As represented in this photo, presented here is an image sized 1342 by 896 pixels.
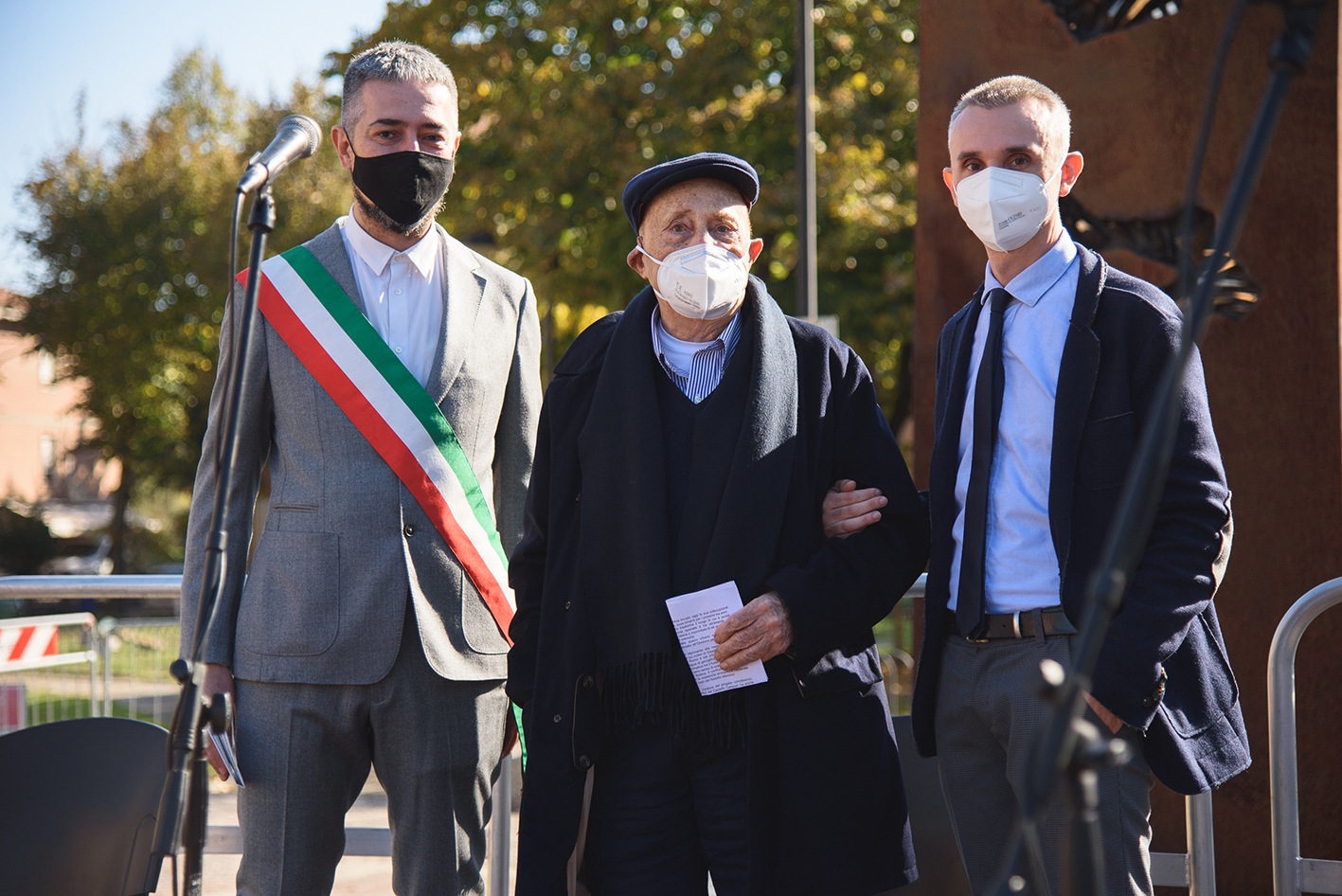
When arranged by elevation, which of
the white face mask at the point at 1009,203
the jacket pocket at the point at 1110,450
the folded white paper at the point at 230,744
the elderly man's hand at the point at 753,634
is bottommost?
the folded white paper at the point at 230,744

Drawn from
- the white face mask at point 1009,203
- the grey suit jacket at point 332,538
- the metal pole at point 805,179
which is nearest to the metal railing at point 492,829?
the grey suit jacket at point 332,538

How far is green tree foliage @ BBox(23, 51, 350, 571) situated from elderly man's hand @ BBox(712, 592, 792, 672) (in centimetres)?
2089

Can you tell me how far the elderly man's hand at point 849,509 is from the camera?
267 cm

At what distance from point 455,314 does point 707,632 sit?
1.04 m

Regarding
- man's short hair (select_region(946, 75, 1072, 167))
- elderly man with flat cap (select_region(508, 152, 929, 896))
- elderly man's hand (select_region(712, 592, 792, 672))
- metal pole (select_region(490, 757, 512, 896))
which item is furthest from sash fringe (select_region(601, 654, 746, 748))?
man's short hair (select_region(946, 75, 1072, 167))

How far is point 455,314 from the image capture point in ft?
9.69

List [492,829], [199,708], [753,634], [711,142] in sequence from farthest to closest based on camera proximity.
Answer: [711,142], [492,829], [753,634], [199,708]

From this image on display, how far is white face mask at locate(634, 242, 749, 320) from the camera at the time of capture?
2754mm

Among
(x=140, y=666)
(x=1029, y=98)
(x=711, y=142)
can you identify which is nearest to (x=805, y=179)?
(x=711, y=142)

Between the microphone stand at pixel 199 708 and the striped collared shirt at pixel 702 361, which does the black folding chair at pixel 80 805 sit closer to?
the microphone stand at pixel 199 708

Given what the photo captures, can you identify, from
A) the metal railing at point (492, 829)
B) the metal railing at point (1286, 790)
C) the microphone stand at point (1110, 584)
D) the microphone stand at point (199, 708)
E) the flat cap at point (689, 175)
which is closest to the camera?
the microphone stand at point (1110, 584)

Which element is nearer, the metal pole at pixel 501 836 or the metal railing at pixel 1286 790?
the metal railing at pixel 1286 790

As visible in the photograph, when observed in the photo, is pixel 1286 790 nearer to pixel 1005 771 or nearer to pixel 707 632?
pixel 1005 771

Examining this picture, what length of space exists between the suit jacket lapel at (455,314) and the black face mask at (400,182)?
0.14 meters
